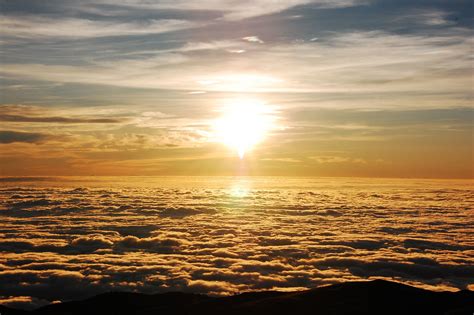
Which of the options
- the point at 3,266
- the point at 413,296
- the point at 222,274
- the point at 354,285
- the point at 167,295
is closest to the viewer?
the point at 413,296

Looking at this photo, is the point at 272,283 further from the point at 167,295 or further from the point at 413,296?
the point at 413,296

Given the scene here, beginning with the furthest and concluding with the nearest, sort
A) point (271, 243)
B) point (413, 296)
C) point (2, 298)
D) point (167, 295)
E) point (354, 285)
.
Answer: point (271, 243) < point (2, 298) < point (167, 295) < point (354, 285) < point (413, 296)

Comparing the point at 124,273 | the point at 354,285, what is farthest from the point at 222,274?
the point at 354,285

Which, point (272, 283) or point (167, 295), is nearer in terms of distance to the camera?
point (167, 295)

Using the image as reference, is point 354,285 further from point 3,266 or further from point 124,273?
point 3,266

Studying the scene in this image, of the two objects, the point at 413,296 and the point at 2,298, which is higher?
the point at 413,296

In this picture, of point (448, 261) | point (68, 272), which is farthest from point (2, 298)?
point (448, 261)
